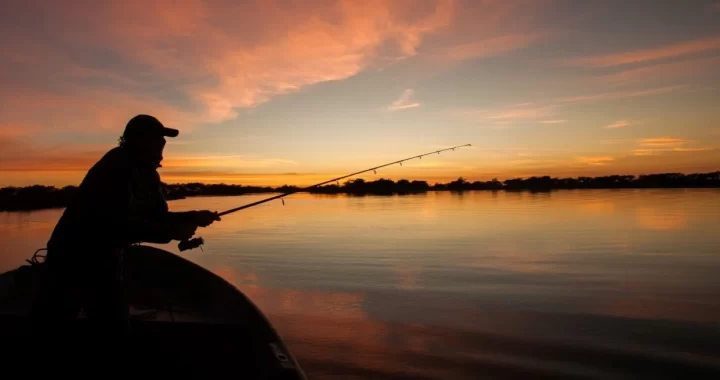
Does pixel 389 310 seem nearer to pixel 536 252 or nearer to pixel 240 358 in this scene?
pixel 240 358

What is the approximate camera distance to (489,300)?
9477 mm

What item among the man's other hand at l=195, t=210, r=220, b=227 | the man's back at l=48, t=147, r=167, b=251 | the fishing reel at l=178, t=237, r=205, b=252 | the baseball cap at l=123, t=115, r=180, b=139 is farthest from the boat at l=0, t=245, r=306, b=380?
the baseball cap at l=123, t=115, r=180, b=139

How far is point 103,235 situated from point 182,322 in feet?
6.73

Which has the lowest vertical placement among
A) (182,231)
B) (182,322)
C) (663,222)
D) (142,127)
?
(663,222)

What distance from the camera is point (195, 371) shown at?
4211 mm

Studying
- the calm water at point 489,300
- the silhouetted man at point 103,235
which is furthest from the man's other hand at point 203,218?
the calm water at point 489,300

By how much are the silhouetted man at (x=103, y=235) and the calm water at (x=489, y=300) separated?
120 inches

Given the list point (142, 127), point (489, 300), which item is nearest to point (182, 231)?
point (142, 127)

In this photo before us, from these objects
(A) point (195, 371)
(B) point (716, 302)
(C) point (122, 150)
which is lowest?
(B) point (716, 302)

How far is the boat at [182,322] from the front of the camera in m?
4.23

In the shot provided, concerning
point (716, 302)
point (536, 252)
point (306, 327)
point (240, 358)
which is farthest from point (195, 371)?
point (536, 252)

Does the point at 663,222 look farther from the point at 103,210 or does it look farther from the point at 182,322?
the point at 103,210

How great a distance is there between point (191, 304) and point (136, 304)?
2.06ft

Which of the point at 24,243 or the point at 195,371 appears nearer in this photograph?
the point at 195,371
